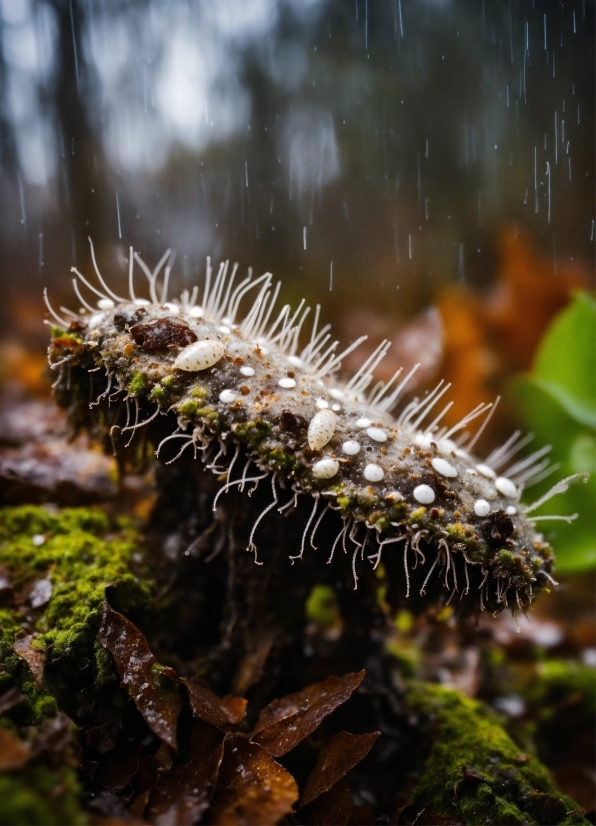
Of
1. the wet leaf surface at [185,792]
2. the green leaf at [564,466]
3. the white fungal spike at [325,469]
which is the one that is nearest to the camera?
the wet leaf surface at [185,792]

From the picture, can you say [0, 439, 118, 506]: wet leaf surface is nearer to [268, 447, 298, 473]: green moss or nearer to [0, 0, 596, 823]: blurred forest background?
[0, 0, 596, 823]: blurred forest background

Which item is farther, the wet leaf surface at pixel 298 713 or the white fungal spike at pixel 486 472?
the white fungal spike at pixel 486 472

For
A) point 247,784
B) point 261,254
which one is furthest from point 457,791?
point 261,254

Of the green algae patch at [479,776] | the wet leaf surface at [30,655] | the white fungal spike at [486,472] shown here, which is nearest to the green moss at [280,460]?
the white fungal spike at [486,472]

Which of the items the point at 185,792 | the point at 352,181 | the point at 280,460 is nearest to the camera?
the point at 185,792

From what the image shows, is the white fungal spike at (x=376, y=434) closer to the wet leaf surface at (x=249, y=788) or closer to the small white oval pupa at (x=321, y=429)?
the small white oval pupa at (x=321, y=429)

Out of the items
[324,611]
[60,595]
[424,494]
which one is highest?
[424,494]

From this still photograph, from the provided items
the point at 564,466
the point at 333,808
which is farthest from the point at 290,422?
the point at 564,466

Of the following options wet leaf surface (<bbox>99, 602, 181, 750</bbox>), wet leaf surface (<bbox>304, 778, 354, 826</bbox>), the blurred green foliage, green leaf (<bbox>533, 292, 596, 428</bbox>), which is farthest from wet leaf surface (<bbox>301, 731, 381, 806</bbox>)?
green leaf (<bbox>533, 292, 596, 428</bbox>)

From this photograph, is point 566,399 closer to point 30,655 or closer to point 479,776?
point 479,776
